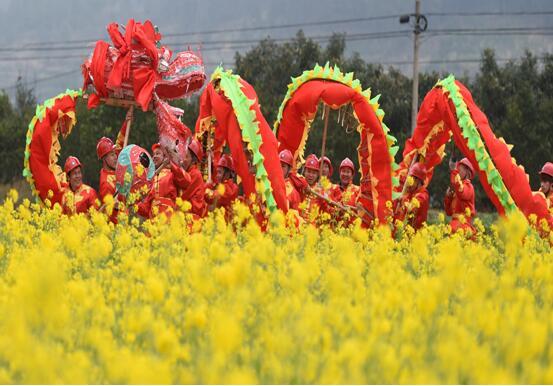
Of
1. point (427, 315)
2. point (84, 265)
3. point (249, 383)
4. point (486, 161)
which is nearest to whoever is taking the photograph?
point (249, 383)

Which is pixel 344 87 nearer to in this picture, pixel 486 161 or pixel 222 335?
pixel 486 161

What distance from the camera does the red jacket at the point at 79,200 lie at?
32.8 feet

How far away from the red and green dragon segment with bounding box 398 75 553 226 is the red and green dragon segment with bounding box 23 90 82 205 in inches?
171

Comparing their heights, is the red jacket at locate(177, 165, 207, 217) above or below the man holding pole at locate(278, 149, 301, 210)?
below

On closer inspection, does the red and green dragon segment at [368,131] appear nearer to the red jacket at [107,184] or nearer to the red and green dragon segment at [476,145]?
the red and green dragon segment at [476,145]

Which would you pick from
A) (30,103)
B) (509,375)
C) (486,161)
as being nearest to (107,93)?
(486,161)

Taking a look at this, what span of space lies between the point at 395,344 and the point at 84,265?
239 cm

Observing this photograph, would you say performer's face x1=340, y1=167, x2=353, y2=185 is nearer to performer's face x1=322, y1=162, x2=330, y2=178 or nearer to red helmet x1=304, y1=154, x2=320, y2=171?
performer's face x1=322, y1=162, x2=330, y2=178

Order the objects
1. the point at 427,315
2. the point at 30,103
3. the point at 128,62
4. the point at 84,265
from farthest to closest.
→ the point at 30,103 → the point at 128,62 → the point at 84,265 → the point at 427,315

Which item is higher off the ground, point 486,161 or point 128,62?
point 128,62

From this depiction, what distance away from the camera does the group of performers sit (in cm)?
883

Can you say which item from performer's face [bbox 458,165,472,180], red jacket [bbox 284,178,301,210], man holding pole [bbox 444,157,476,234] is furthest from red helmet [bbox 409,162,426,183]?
red jacket [bbox 284,178,301,210]

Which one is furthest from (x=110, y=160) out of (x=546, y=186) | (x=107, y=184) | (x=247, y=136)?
(x=546, y=186)

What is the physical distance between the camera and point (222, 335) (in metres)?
2.87
